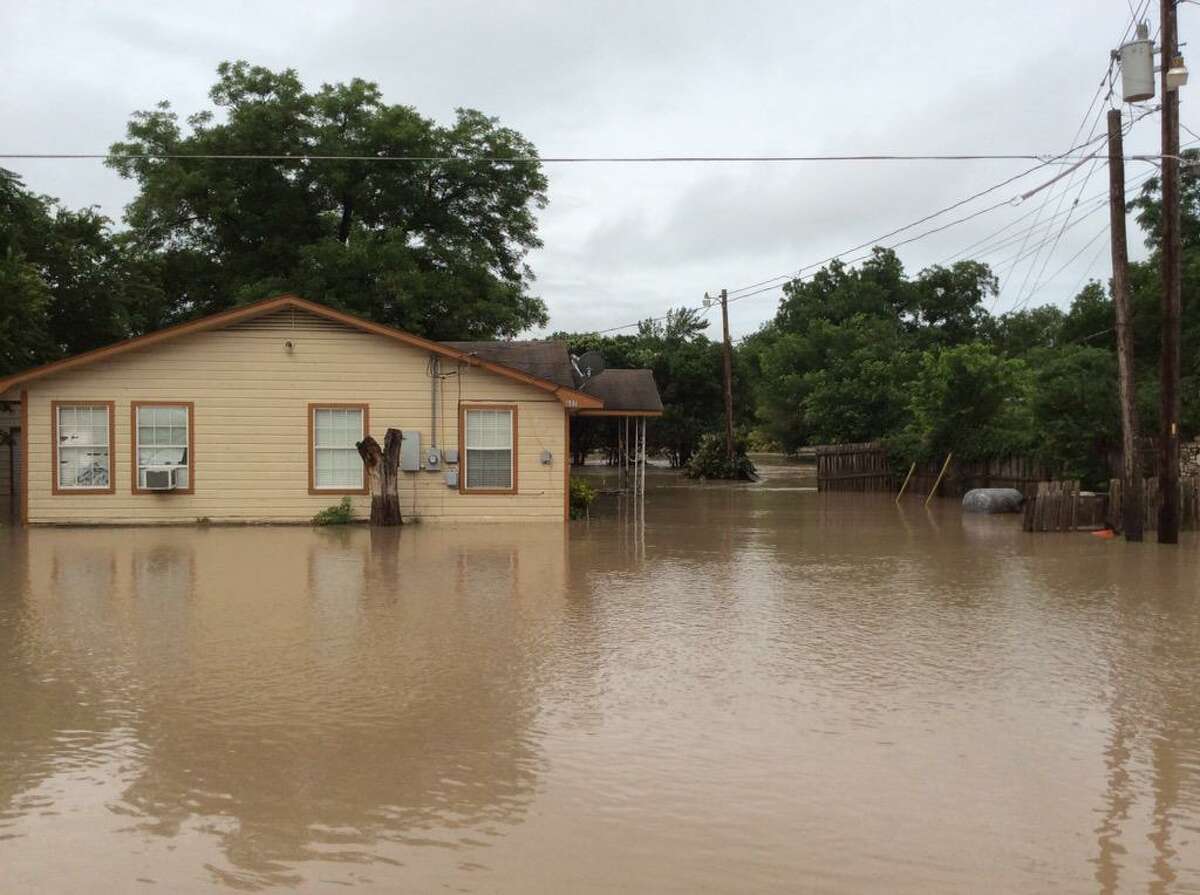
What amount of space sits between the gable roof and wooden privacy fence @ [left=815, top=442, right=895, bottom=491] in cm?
1155

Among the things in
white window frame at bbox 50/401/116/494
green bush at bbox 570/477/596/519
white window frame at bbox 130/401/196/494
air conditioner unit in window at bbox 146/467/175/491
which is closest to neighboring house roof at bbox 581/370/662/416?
green bush at bbox 570/477/596/519

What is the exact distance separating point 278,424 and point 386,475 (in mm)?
2302

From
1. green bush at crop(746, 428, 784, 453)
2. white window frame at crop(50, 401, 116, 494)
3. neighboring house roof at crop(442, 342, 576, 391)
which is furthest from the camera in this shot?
green bush at crop(746, 428, 784, 453)

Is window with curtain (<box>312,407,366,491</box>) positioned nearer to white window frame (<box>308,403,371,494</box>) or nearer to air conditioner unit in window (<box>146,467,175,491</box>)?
white window frame (<box>308,403,371,494</box>)

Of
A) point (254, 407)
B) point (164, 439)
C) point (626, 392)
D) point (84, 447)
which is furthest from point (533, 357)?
point (84, 447)

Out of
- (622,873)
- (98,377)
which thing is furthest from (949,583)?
(98,377)

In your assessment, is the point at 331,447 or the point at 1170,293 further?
the point at 331,447

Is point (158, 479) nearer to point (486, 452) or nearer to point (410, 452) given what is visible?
point (410, 452)

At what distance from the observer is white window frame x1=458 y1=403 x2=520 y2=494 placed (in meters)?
20.8

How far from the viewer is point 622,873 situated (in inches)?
174

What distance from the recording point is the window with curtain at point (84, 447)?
19.9m

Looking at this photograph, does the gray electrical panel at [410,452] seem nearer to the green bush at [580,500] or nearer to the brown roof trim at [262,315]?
A: the brown roof trim at [262,315]

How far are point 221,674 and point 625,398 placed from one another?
19732 mm

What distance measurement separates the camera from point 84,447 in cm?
2002
